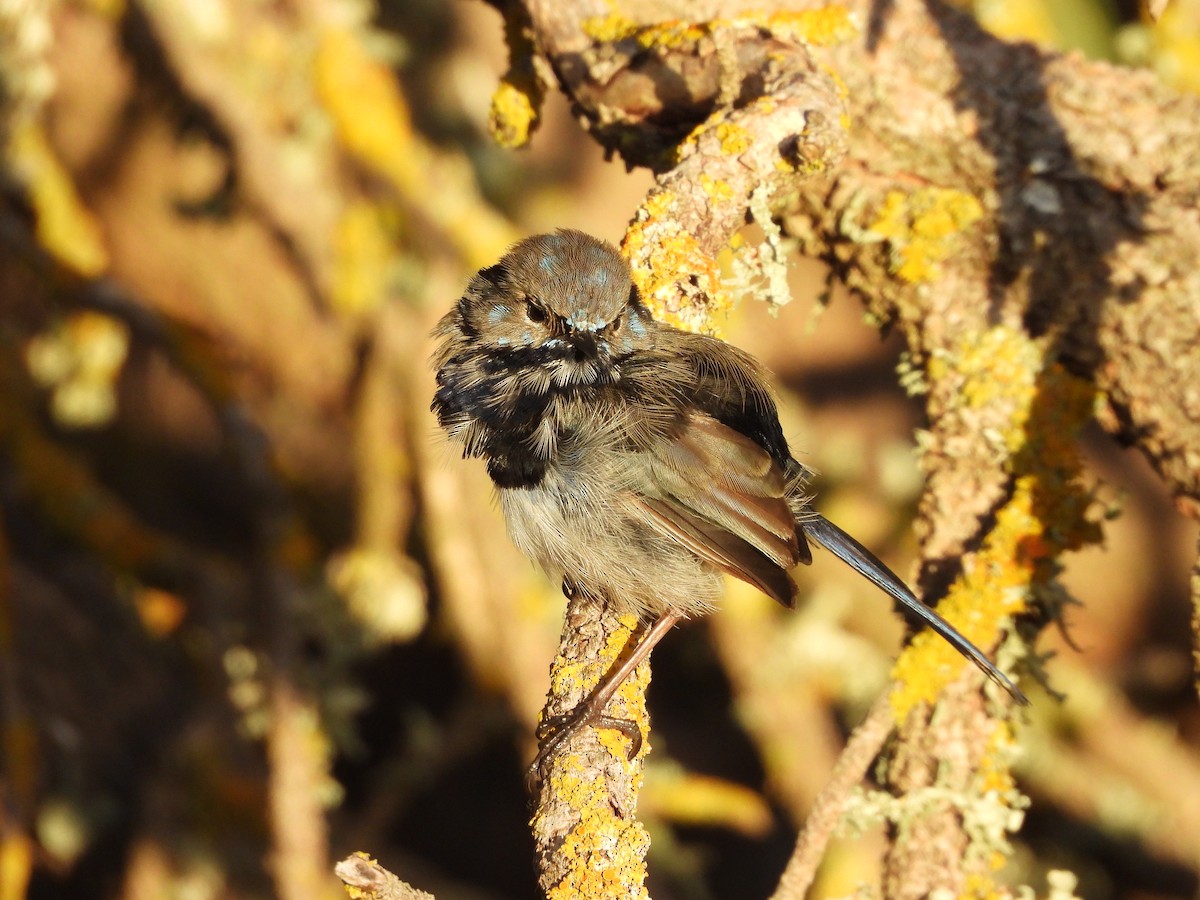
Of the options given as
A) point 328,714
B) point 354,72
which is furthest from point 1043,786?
point 354,72

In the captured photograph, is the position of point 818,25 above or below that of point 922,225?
above

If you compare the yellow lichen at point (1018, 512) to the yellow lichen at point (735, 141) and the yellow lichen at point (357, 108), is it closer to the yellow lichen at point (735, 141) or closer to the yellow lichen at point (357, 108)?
the yellow lichen at point (735, 141)

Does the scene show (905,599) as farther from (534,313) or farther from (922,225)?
(534,313)

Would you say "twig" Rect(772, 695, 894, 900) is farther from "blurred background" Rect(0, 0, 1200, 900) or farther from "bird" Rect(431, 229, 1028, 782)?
"blurred background" Rect(0, 0, 1200, 900)

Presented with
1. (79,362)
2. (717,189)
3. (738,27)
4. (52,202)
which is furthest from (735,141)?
(52,202)

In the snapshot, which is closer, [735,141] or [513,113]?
[735,141]

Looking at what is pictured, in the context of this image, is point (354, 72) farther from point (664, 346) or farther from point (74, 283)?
point (664, 346)

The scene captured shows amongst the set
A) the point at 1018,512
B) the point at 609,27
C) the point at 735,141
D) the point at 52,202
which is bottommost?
the point at 1018,512
